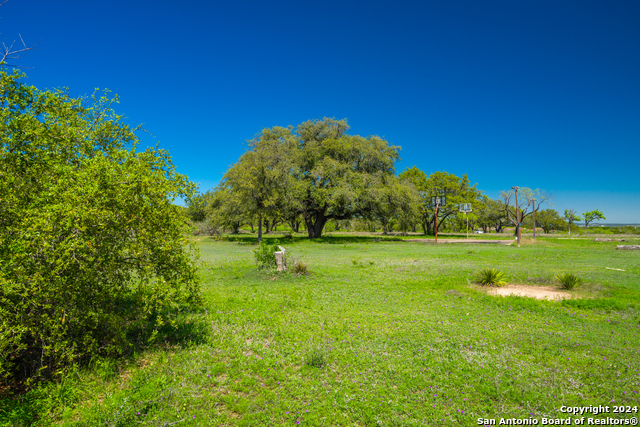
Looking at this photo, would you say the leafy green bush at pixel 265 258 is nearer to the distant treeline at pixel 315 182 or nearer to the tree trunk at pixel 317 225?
the distant treeline at pixel 315 182

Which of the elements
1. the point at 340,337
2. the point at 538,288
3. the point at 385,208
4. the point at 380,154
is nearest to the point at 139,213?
the point at 340,337

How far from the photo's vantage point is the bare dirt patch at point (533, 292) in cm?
1015

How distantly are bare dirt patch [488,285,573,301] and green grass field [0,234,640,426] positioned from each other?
2.22 ft

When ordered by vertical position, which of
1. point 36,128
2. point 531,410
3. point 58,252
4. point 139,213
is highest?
point 36,128

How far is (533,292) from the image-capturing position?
1082cm

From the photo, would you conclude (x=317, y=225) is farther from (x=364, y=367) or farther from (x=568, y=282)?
(x=364, y=367)

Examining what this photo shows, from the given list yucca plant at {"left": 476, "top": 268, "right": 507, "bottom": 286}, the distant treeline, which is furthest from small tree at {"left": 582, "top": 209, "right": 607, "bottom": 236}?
yucca plant at {"left": 476, "top": 268, "right": 507, "bottom": 286}

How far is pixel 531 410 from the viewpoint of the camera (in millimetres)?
4176

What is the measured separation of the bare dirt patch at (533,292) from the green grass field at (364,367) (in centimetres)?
68

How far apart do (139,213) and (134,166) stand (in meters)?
0.77

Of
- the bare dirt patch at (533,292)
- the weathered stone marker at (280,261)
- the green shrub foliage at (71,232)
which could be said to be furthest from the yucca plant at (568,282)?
the green shrub foliage at (71,232)

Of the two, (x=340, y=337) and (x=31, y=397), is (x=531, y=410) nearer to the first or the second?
(x=340, y=337)

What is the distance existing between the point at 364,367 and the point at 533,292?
8626 millimetres

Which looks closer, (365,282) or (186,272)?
(186,272)
